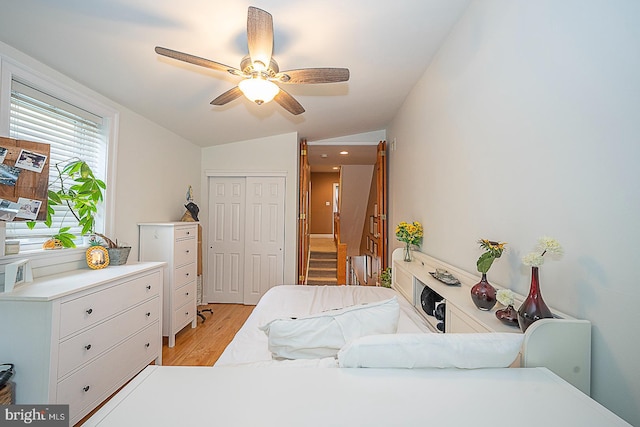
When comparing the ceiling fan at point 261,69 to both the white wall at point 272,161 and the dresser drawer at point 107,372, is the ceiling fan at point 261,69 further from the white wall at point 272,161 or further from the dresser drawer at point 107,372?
the white wall at point 272,161

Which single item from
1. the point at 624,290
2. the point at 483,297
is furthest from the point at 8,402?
the point at 624,290

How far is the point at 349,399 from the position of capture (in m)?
0.74

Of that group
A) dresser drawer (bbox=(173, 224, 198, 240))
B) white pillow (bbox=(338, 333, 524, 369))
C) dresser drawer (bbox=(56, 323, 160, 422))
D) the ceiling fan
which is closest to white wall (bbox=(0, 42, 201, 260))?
dresser drawer (bbox=(173, 224, 198, 240))

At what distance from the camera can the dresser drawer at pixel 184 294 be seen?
9.88 ft

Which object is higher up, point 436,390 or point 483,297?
point 483,297

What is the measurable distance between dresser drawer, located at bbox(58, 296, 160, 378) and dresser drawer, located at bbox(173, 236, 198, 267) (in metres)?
0.68

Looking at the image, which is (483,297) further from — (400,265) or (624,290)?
(400,265)

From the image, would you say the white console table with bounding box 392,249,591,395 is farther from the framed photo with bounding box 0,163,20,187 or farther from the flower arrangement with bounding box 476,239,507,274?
the framed photo with bounding box 0,163,20,187

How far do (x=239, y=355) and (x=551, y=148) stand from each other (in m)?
1.72

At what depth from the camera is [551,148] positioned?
1151 mm

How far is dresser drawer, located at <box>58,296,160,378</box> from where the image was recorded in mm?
1616

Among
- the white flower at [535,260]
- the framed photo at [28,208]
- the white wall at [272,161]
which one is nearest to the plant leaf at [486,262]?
the white flower at [535,260]

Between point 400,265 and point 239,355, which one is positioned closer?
point 239,355

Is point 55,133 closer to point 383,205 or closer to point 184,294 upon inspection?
point 184,294
